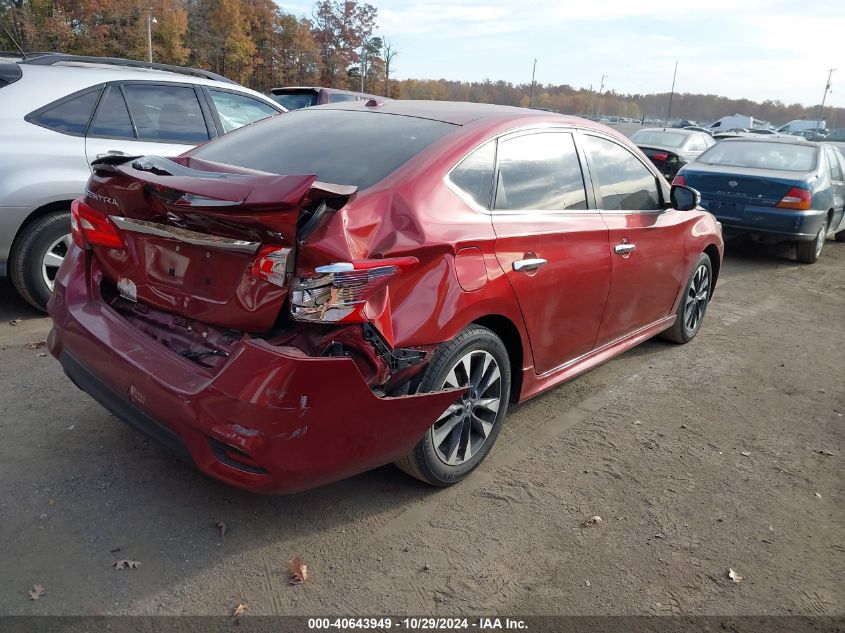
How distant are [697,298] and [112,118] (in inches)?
190

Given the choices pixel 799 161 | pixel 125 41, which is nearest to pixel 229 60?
pixel 125 41

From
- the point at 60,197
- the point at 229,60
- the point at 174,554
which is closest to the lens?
the point at 174,554

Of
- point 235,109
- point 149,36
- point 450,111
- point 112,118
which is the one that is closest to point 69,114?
point 112,118

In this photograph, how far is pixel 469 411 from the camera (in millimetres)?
3244

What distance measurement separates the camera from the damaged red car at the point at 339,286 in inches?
97.0

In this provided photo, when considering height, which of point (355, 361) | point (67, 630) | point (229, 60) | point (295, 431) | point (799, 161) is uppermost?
point (229, 60)

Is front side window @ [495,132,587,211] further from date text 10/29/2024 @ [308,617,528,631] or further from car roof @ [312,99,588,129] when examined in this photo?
date text 10/29/2024 @ [308,617,528,631]

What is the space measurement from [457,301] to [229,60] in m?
71.6

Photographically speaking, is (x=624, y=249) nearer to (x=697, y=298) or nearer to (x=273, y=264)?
(x=697, y=298)

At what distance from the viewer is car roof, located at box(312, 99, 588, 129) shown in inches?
139

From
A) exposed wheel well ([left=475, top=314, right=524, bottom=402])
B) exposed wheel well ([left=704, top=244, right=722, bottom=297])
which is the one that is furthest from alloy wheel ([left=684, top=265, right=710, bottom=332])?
exposed wheel well ([left=475, top=314, right=524, bottom=402])

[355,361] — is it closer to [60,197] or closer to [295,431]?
[295,431]

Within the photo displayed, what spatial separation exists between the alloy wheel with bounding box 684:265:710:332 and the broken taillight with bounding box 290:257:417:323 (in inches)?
144

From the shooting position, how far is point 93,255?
3162 mm
